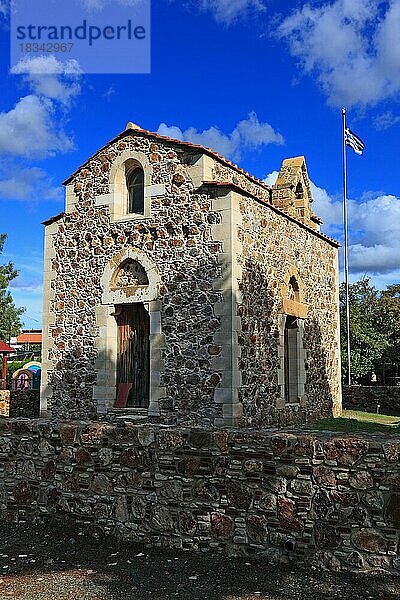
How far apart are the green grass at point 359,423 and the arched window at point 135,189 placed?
6099 millimetres

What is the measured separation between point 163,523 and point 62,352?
7.34m

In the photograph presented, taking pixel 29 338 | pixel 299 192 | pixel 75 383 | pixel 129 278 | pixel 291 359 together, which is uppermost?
pixel 299 192

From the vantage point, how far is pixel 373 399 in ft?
65.3

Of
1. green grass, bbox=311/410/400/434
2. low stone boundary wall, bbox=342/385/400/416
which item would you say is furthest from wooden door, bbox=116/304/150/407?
low stone boundary wall, bbox=342/385/400/416

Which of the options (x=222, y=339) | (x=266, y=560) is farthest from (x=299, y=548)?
(x=222, y=339)

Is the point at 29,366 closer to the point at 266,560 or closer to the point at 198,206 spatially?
the point at 198,206

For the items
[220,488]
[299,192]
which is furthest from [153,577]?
[299,192]

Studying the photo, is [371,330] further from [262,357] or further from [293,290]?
[262,357]

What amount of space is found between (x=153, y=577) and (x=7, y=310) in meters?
34.5

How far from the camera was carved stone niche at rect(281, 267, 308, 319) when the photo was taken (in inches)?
546

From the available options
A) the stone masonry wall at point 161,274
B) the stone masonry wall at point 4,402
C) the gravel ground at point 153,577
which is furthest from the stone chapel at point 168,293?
the stone masonry wall at point 4,402

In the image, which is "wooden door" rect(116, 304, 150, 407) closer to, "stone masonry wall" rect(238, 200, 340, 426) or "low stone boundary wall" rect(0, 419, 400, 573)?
"stone masonry wall" rect(238, 200, 340, 426)

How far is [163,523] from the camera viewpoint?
21.1 ft

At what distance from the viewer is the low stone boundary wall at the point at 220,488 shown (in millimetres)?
5422
